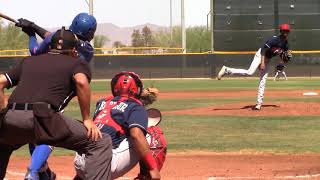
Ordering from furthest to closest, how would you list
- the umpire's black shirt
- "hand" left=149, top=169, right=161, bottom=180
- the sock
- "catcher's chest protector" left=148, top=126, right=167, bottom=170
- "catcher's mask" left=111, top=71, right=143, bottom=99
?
the sock < "catcher's chest protector" left=148, top=126, right=167, bottom=170 < "catcher's mask" left=111, top=71, right=143, bottom=99 < "hand" left=149, top=169, right=161, bottom=180 < the umpire's black shirt

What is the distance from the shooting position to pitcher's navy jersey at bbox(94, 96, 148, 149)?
5.01 m

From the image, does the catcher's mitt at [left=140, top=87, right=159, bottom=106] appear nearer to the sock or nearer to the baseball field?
the sock

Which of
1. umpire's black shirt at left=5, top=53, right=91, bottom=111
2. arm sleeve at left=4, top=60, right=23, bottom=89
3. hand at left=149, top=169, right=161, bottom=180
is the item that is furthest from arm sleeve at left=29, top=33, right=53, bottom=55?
hand at left=149, top=169, right=161, bottom=180

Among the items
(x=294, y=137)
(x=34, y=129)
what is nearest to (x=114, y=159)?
(x=34, y=129)

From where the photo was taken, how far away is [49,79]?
16.1 feet

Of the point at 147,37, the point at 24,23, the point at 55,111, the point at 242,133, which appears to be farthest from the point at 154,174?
the point at 147,37

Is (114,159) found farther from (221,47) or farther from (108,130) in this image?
(221,47)

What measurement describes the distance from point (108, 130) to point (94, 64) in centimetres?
3528

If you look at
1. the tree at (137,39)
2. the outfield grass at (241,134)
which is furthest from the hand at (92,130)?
the tree at (137,39)

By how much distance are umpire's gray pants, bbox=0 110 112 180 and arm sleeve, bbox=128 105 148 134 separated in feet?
0.75

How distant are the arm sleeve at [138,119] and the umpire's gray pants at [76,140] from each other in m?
0.23

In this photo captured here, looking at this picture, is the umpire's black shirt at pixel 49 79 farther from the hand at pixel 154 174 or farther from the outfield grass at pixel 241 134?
the outfield grass at pixel 241 134

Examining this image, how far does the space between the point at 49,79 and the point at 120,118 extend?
2.13ft

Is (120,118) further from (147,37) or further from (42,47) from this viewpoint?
(147,37)
